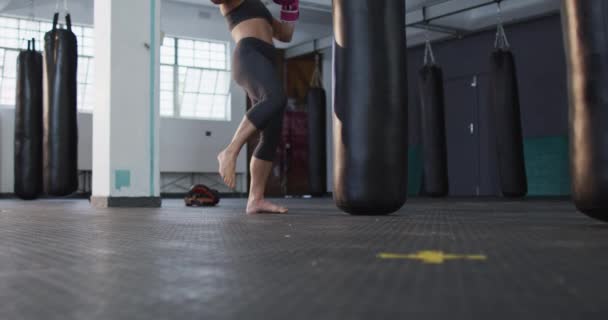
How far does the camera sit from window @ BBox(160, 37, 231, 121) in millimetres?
11477

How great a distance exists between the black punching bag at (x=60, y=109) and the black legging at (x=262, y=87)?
3.21 m

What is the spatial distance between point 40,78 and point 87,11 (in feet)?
12.6

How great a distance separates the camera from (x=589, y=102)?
1.57 metres

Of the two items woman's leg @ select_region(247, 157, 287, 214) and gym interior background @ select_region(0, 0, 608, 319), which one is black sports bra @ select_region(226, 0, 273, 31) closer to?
woman's leg @ select_region(247, 157, 287, 214)

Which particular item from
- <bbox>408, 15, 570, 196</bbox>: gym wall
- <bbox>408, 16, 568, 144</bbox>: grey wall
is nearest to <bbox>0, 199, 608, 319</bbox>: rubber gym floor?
<bbox>408, 15, 570, 196</bbox>: gym wall

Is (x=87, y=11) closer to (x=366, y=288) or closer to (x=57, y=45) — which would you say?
(x=57, y=45)

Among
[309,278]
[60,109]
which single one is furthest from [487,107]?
[309,278]

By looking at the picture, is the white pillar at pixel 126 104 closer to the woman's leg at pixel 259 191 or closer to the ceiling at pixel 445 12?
the woman's leg at pixel 259 191

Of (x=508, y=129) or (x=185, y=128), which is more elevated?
(x=185, y=128)

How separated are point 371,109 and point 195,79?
31.7ft

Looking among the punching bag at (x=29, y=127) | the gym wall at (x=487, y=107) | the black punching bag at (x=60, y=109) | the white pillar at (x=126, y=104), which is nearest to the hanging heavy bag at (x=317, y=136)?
the gym wall at (x=487, y=107)

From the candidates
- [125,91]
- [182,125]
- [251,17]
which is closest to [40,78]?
[125,91]

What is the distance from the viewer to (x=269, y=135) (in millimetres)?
→ 3045

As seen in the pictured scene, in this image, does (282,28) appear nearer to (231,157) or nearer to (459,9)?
(231,157)
